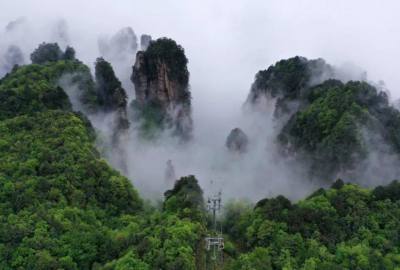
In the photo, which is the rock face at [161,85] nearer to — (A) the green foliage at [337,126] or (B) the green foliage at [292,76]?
(B) the green foliage at [292,76]

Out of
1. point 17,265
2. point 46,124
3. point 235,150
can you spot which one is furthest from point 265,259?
point 235,150

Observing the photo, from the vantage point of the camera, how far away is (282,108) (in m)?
113

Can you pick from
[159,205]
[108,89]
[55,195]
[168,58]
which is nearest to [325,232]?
[159,205]

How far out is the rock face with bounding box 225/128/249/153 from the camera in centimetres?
11025

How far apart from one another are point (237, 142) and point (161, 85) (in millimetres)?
17367

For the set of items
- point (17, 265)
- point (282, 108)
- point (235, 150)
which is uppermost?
point (282, 108)

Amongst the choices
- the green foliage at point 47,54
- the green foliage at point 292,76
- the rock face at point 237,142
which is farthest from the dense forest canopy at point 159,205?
the green foliage at point 47,54

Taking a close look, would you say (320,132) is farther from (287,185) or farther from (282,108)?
(282,108)

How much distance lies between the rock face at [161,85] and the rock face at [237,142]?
9563 millimetres

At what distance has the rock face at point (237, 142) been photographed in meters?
110

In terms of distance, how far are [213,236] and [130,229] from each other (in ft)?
31.0

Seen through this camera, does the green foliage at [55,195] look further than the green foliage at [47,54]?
No

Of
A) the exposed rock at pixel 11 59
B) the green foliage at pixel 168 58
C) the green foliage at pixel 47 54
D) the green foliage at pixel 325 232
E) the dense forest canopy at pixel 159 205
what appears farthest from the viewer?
the exposed rock at pixel 11 59

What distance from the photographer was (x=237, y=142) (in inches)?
4343
